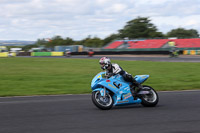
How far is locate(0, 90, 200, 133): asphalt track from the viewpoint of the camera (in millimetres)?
5879

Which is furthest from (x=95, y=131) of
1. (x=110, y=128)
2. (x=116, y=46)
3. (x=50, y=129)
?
(x=116, y=46)

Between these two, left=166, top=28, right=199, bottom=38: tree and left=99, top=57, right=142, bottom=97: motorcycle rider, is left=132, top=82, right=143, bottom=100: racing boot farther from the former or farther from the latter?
left=166, top=28, right=199, bottom=38: tree

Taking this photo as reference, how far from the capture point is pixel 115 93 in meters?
8.05

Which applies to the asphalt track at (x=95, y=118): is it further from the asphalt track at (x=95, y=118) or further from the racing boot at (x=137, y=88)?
the racing boot at (x=137, y=88)

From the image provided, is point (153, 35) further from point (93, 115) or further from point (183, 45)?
point (93, 115)

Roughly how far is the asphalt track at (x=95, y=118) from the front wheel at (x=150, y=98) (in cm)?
17

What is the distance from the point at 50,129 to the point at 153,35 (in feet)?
324

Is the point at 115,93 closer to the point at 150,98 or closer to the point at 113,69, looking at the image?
the point at 113,69

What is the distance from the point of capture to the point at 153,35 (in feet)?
335

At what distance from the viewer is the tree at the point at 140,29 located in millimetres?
105562

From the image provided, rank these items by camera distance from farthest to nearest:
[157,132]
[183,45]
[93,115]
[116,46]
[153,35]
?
1. [153,35]
2. [116,46]
3. [183,45]
4. [93,115]
5. [157,132]

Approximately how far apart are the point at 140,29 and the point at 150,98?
9969cm

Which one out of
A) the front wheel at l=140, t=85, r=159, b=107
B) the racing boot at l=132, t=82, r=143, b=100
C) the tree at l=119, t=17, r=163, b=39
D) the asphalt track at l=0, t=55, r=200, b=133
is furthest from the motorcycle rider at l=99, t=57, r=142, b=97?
the tree at l=119, t=17, r=163, b=39

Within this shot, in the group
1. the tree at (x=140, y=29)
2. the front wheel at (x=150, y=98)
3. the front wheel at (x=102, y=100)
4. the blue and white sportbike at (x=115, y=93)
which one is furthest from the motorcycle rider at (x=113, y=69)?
the tree at (x=140, y=29)
